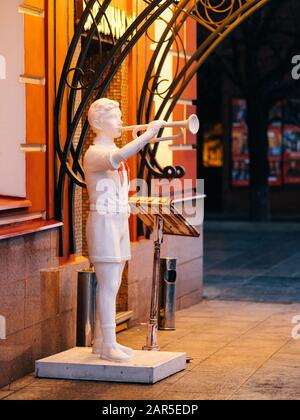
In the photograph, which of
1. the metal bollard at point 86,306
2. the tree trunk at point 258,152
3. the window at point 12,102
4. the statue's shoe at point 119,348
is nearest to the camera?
the statue's shoe at point 119,348

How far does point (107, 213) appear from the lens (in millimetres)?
9109

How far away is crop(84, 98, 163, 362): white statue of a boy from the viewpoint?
909 cm

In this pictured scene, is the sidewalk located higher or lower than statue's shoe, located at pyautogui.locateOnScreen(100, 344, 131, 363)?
lower

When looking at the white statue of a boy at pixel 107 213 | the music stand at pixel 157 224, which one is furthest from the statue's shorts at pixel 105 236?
the music stand at pixel 157 224

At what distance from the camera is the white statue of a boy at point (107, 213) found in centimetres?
909

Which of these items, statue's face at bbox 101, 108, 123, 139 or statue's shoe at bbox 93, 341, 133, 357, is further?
statue's shoe at bbox 93, 341, 133, 357

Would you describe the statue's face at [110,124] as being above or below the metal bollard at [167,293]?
above

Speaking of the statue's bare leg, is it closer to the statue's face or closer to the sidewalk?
the sidewalk

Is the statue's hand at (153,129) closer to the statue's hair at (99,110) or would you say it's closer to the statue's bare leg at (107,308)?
the statue's hair at (99,110)

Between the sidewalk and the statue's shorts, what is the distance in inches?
40.1

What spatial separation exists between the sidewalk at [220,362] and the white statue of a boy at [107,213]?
1.65ft

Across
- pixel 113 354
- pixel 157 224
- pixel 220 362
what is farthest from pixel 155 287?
pixel 220 362

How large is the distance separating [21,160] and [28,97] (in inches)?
21.3

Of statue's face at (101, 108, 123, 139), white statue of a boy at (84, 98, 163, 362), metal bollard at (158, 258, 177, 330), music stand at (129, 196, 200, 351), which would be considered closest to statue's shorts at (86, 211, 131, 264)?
white statue of a boy at (84, 98, 163, 362)
